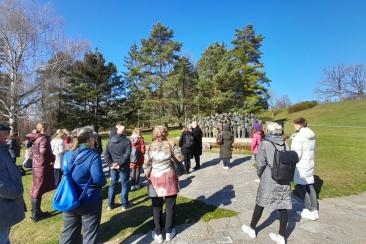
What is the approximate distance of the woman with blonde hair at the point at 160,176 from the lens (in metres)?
4.37

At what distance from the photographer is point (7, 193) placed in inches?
129

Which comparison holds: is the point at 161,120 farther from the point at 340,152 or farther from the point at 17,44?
the point at 340,152

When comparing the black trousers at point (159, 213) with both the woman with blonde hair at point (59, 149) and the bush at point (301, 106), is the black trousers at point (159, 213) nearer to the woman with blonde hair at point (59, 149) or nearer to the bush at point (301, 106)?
the woman with blonde hair at point (59, 149)

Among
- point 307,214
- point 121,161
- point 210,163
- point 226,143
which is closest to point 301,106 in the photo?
point 210,163

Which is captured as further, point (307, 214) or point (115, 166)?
point (115, 166)

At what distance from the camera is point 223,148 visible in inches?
374

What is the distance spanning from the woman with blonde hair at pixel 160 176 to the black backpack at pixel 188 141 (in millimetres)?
4656

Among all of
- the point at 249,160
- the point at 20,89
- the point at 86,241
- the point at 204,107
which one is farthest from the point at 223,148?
the point at 204,107

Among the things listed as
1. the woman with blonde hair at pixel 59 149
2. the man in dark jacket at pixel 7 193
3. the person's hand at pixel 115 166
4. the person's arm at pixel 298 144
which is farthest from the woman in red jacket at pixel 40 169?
the person's arm at pixel 298 144

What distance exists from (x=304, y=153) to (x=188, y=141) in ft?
14.6

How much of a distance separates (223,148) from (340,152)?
664 centimetres

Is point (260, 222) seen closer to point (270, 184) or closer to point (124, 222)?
point (270, 184)

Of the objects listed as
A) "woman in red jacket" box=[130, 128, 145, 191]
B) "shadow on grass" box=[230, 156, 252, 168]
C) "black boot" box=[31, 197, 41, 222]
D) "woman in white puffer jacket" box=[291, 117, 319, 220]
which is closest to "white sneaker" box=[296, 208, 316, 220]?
"woman in white puffer jacket" box=[291, 117, 319, 220]

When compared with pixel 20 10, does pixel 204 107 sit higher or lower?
lower
